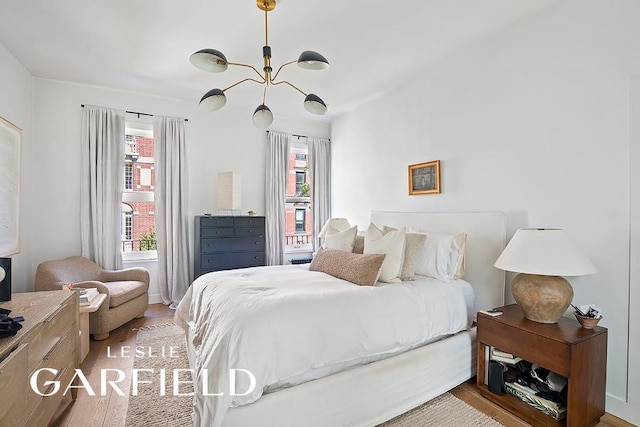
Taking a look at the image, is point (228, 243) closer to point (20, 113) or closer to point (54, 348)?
point (54, 348)

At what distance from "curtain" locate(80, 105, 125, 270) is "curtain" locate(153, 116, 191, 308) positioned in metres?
0.43

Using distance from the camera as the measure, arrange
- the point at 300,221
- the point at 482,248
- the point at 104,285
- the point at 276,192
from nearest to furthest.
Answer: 1. the point at 482,248
2. the point at 104,285
3. the point at 276,192
4. the point at 300,221

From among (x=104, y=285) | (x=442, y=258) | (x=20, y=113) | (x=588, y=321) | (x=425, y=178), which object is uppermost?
(x=20, y=113)

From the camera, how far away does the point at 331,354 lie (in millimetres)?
1681

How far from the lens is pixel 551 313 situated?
1.92m

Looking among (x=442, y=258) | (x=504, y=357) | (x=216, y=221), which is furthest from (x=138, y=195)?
(x=504, y=357)

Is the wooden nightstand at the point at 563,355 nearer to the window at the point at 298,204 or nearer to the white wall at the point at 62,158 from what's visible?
the window at the point at 298,204

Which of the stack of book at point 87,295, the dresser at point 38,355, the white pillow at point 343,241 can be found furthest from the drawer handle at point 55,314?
the white pillow at point 343,241

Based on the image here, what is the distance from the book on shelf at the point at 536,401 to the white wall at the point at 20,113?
178 inches

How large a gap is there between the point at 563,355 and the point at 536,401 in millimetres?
439

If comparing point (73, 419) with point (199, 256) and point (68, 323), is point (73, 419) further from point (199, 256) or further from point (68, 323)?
point (199, 256)

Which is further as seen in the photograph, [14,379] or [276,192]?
[276,192]

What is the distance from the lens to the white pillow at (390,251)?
2.34m

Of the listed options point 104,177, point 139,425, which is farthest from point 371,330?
point 104,177
